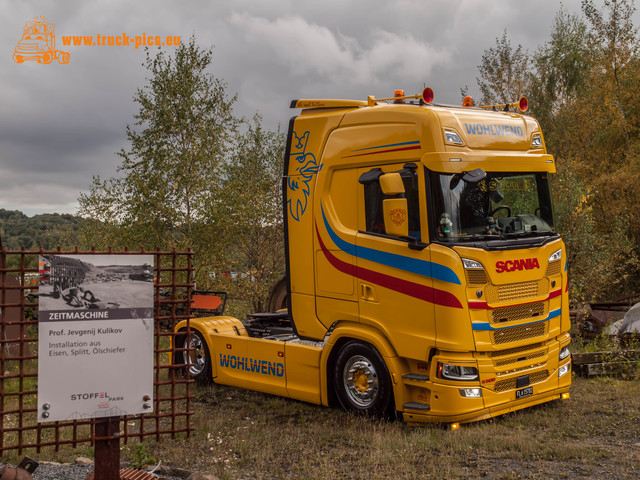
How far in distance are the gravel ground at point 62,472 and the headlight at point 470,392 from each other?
3086 millimetres

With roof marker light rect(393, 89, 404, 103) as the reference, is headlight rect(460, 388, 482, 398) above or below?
below

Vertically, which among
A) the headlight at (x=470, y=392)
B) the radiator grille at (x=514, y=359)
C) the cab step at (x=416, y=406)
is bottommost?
the cab step at (x=416, y=406)

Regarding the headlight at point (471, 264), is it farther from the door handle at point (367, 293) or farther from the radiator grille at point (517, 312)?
the door handle at point (367, 293)

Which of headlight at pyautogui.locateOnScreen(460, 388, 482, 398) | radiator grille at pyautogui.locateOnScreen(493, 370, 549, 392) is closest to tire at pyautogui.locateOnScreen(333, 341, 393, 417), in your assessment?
headlight at pyautogui.locateOnScreen(460, 388, 482, 398)

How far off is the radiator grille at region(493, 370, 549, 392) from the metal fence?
3.37 meters

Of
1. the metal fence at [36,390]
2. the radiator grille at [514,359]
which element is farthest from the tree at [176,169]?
the radiator grille at [514,359]

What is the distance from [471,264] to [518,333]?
1121 millimetres

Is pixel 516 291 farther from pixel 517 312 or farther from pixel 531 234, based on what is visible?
pixel 531 234

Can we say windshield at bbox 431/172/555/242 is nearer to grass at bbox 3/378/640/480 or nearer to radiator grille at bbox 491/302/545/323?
radiator grille at bbox 491/302/545/323

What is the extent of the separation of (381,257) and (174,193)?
43.3 feet

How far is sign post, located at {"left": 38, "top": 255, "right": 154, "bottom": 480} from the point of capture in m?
4.46

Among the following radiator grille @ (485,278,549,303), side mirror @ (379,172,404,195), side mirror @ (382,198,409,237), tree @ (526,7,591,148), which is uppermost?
tree @ (526,7,591,148)

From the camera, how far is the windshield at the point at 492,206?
273 inches

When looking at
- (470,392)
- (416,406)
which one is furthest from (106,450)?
(470,392)
